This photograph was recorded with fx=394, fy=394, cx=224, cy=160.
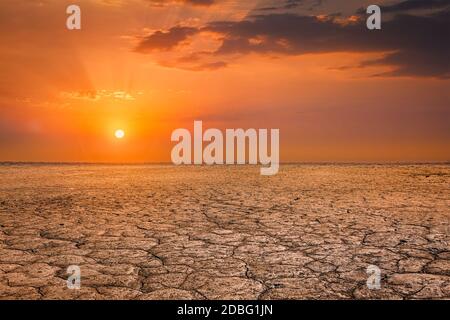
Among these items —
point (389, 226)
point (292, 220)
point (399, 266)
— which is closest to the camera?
point (399, 266)

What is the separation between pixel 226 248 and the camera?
3.80 metres

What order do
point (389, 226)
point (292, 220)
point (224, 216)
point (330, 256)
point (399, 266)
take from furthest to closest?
point (224, 216)
point (292, 220)
point (389, 226)
point (330, 256)
point (399, 266)

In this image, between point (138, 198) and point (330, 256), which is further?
point (138, 198)

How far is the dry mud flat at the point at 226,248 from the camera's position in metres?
2.77

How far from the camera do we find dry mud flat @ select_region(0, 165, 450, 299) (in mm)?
2766

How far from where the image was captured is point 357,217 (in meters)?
5.29

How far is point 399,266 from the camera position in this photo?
10.5ft

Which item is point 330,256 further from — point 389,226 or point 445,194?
point 445,194

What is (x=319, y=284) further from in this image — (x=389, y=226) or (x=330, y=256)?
(x=389, y=226)
